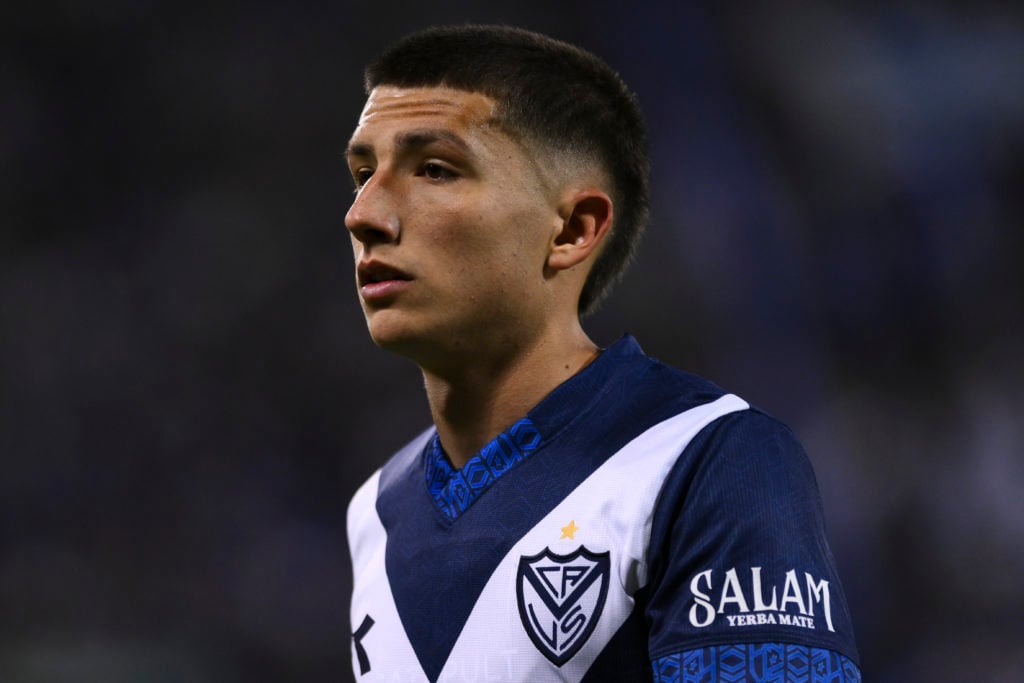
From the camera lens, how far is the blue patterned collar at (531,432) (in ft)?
6.75

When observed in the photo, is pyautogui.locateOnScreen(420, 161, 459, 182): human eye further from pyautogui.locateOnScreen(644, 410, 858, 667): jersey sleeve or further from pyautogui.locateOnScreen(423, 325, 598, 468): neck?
pyautogui.locateOnScreen(644, 410, 858, 667): jersey sleeve

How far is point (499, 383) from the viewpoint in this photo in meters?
2.12

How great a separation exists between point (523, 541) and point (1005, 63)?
363 centimetres

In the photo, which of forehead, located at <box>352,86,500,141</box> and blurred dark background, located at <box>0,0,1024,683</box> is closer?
forehead, located at <box>352,86,500,141</box>

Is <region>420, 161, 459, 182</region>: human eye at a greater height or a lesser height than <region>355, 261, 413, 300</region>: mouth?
greater

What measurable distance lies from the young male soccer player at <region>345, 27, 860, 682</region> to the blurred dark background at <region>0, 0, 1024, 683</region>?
2544 mm

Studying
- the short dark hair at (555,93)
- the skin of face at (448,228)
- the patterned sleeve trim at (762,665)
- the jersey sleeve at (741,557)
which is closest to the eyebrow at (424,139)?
the skin of face at (448,228)

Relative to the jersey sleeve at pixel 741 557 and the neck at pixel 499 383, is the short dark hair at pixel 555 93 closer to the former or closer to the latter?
the neck at pixel 499 383

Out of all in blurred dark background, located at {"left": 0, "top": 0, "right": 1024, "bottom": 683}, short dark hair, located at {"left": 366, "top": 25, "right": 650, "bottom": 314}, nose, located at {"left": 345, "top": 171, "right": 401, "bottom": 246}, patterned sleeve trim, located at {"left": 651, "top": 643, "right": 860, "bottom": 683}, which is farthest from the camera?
blurred dark background, located at {"left": 0, "top": 0, "right": 1024, "bottom": 683}

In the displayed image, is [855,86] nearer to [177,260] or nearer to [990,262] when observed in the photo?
[990,262]

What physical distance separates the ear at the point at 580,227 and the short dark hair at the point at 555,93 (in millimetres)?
65

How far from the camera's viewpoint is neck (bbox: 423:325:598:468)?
6.90 ft

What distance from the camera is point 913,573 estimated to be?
14.4ft

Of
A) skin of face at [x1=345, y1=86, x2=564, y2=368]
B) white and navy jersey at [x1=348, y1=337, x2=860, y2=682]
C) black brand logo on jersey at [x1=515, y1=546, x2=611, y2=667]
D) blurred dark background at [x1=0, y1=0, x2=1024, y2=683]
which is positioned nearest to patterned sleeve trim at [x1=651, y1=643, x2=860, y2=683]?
white and navy jersey at [x1=348, y1=337, x2=860, y2=682]
